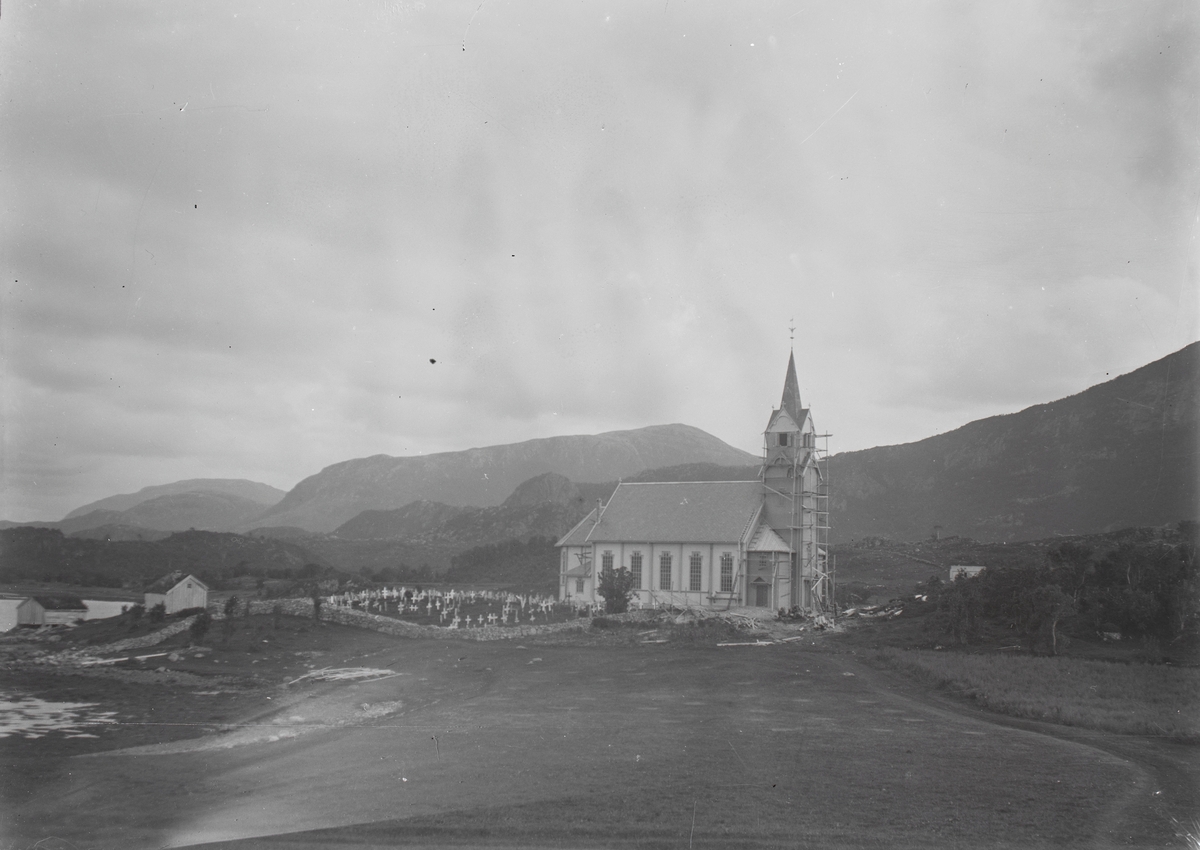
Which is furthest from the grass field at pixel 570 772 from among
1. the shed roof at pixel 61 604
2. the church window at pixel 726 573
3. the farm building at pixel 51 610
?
the shed roof at pixel 61 604

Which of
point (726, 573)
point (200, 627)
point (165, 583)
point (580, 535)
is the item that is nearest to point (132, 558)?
point (165, 583)

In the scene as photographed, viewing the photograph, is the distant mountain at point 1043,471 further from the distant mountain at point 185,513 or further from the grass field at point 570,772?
the distant mountain at point 185,513

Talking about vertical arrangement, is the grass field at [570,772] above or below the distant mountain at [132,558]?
below

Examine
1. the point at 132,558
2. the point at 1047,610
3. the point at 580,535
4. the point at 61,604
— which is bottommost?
the point at 61,604

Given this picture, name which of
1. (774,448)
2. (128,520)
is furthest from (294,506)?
(774,448)

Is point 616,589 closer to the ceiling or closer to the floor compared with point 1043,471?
closer to the floor

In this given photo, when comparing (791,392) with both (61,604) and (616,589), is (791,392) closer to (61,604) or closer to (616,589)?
(616,589)

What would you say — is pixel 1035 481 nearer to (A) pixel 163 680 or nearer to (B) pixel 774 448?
(B) pixel 774 448
